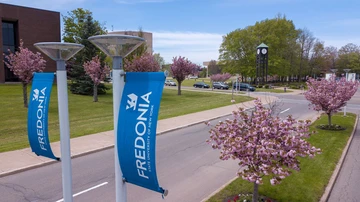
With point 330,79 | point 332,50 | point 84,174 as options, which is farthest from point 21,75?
point 332,50

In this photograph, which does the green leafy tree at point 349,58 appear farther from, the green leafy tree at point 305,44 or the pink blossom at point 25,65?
the pink blossom at point 25,65

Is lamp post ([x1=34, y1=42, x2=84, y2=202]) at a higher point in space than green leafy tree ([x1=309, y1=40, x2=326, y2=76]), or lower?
lower

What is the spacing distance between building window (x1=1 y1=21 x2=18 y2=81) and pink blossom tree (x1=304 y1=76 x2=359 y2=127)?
36460mm

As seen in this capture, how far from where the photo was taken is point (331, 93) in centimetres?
1245

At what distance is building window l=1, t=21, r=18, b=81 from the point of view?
3497 centimetres

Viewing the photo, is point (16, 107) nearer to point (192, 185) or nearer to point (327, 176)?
point (192, 185)

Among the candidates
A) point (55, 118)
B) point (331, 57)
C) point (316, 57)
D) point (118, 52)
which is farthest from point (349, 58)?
point (118, 52)

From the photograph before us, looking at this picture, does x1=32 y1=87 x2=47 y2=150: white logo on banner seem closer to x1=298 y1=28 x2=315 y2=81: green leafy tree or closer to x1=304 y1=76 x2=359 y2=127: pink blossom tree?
x1=304 y1=76 x2=359 y2=127: pink blossom tree

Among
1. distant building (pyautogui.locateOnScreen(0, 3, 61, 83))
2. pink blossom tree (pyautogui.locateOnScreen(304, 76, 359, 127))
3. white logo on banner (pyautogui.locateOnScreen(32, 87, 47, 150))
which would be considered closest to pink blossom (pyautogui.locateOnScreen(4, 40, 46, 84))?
white logo on banner (pyautogui.locateOnScreen(32, 87, 47, 150))

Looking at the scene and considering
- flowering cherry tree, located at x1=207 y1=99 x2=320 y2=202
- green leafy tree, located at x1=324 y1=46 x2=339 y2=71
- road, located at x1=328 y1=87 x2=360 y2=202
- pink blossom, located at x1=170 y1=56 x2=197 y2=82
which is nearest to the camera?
flowering cherry tree, located at x1=207 y1=99 x2=320 y2=202

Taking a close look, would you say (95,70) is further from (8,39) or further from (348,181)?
(8,39)

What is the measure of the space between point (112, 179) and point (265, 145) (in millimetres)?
4401

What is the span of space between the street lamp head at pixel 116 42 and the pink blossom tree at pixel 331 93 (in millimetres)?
11670

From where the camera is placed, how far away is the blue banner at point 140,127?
9.68ft
